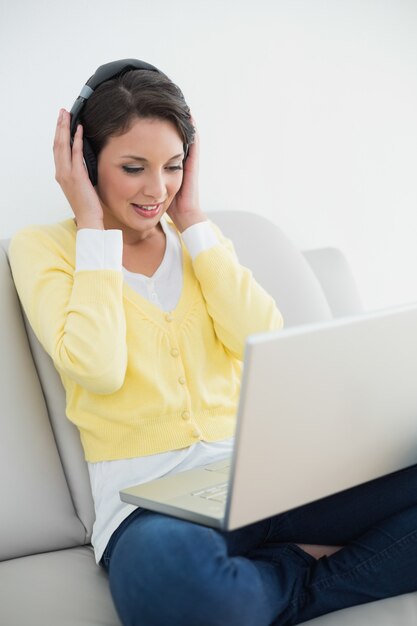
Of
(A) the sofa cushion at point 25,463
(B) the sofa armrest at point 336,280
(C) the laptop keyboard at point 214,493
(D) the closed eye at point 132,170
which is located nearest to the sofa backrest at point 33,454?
A: (A) the sofa cushion at point 25,463

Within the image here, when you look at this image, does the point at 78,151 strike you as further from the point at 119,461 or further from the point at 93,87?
the point at 119,461

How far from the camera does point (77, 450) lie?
1612 mm

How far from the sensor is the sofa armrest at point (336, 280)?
2.11 m

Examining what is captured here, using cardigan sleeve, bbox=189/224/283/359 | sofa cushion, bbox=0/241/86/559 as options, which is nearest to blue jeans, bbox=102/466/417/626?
sofa cushion, bbox=0/241/86/559

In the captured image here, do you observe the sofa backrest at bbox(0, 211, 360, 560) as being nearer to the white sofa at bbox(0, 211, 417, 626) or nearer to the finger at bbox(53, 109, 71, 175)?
the white sofa at bbox(0, 211, 417, 626)

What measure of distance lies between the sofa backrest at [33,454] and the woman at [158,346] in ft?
0.28

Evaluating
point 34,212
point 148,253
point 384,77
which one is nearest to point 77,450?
point 148,253

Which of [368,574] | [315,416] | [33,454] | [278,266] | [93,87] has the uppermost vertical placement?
[93,87]

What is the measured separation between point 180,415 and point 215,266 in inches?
11.6

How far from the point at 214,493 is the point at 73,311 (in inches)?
16.4

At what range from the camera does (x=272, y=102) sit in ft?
7.32

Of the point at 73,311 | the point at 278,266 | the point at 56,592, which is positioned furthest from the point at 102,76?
the point at 56,592

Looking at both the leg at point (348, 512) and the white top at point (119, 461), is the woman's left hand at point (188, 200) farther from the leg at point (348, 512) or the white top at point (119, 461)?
the leg at point (348, 512)

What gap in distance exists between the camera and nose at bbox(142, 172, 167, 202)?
1.53 metres
